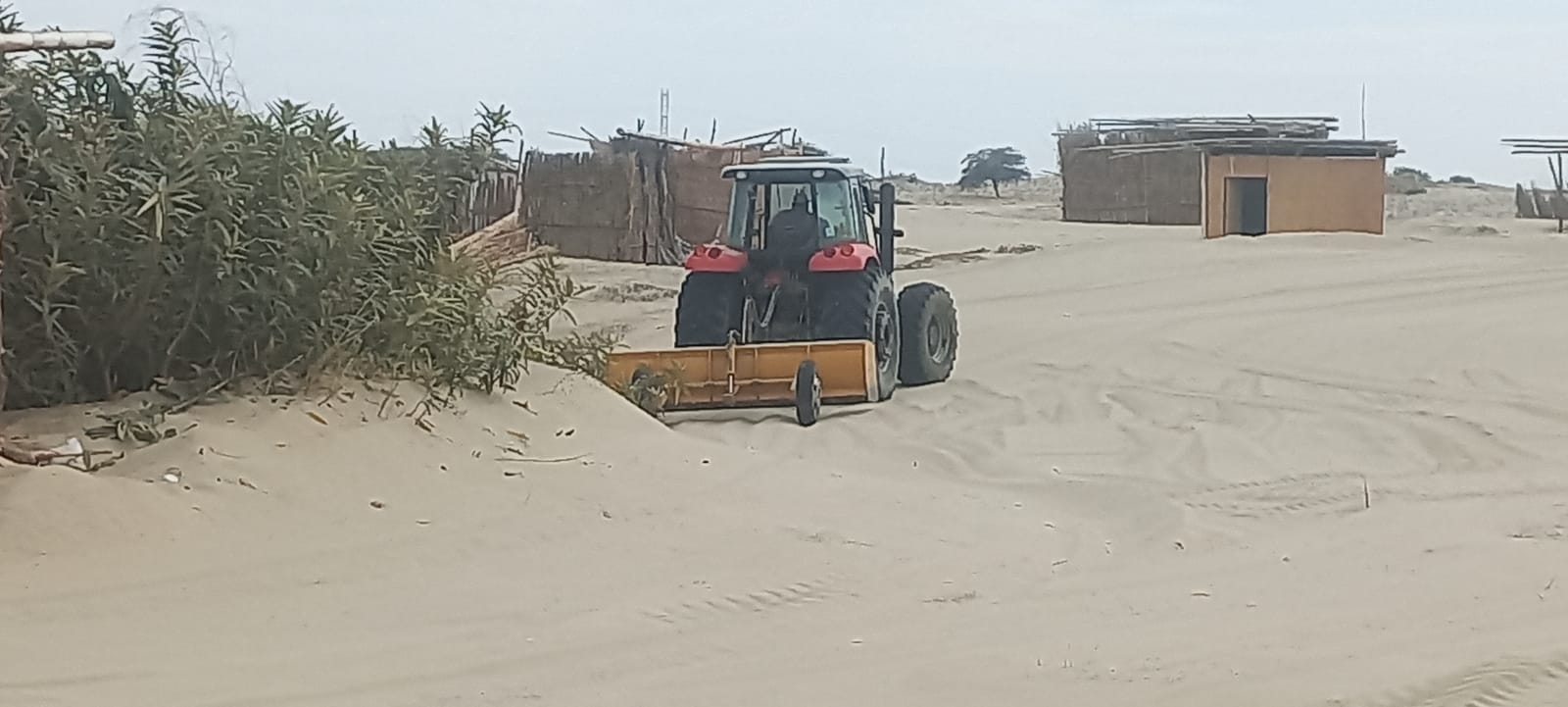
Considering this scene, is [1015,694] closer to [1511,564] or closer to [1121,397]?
[1511,564]

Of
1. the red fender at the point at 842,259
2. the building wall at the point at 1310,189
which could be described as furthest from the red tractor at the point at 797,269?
the building wall at the point at 1310,189

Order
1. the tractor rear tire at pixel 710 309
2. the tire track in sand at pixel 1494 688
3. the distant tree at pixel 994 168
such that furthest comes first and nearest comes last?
the distant tree at pixel 994 168, the tractor rear tire at pixel 710 309, the tire track in sand at pixel 1494 688

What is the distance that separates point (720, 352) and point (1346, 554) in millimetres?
5436

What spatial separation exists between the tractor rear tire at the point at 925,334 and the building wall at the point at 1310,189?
14611mm

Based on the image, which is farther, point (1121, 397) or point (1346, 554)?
point (1121, 397)

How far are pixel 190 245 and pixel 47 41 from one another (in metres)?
0.94

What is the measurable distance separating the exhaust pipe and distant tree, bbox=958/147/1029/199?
177 ft

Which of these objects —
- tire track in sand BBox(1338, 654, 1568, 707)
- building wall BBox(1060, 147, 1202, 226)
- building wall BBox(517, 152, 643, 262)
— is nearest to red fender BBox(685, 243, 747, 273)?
tire track in sand BBox(1338, 654, 1568, 707)

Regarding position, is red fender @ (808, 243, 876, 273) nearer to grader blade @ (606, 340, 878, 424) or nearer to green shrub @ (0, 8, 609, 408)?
grader blade @ (606, 340, 878, 424)

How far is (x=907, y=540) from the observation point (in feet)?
23.5

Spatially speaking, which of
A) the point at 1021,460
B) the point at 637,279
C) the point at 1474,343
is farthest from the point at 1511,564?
the point at 637,279

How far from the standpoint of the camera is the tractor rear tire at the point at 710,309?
41.5ft

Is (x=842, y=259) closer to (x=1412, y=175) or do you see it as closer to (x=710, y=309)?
(x=710, y=309)

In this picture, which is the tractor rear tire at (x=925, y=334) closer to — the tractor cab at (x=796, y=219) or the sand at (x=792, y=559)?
the tractor cab at (x=796, y=219)
